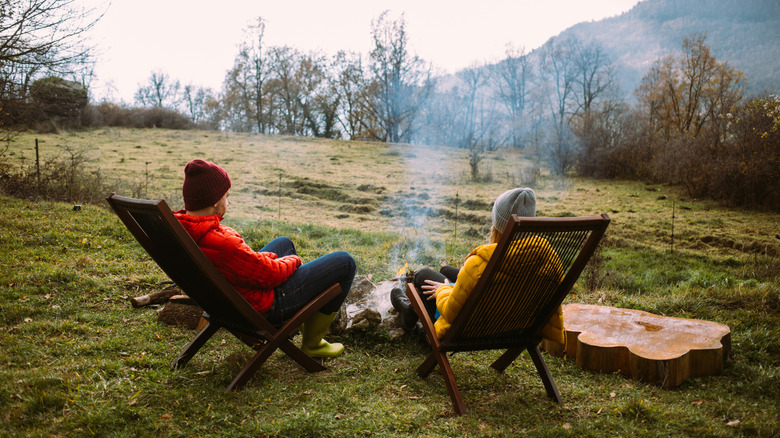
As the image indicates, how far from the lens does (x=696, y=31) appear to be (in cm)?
2170

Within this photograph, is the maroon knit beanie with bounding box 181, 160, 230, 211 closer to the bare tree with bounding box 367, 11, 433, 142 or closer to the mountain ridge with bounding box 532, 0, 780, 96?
the mountain ridge with bounding box 532, 0, 780, 96

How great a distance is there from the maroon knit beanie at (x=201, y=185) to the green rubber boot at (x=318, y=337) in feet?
3.52

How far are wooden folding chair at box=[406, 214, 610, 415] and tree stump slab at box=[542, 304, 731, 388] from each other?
27.8 inches

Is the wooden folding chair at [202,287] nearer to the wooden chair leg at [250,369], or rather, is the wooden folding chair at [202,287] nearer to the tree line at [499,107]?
the wooden chair leg at [250,369]

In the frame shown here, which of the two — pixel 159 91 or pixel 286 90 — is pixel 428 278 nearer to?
pixel 286 90

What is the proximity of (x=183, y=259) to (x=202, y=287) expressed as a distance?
0.78ft

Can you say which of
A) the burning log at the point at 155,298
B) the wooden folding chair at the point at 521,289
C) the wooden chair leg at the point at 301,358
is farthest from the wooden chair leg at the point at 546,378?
the burning log at the point at 155,298

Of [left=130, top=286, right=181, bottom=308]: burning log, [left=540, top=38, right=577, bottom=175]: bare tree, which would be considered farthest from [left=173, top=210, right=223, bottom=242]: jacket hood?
[left=540, top=38, right=577, bottom=175]: bare tree

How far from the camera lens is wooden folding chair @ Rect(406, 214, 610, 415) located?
2402 millimetres

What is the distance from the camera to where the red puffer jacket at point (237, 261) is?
8.93ft

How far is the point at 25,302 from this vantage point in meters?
4.03

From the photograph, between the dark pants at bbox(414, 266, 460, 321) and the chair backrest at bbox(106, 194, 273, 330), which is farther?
the dark pants at bbox(414, 266, 460, 321)

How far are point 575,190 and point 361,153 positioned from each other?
8.84 meters

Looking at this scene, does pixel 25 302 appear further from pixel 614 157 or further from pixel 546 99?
pixel 546 99
